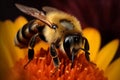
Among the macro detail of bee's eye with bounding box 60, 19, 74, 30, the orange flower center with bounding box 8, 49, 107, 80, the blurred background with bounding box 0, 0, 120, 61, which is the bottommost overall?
the orange flower center with bounding box 8, 49, 107, 80

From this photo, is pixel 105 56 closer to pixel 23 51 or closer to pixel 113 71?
pixel 113 71

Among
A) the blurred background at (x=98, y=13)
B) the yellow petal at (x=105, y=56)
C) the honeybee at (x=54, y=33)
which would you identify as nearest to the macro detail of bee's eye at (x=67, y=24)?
the honeybee at (x=54, y=33)

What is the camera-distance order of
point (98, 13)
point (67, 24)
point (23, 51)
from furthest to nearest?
1. point (98, 13)
2. point (23, 51)
3. point (67, 24)

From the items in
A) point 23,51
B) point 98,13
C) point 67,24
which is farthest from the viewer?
point 98,13

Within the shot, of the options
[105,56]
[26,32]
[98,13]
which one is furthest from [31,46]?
[98,13]

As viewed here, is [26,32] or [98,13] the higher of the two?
[98,13]

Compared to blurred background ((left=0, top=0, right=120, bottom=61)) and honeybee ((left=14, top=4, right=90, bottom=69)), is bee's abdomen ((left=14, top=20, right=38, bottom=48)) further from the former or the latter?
blurred background ((left=0, top=0, right=120, bottom=61))

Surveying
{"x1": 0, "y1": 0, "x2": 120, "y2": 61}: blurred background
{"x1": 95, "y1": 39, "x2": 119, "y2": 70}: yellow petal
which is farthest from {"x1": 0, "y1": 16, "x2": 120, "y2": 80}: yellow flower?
{"x1": 0, "y1": 0, "x2": 120, "y2": 61}: blurred background

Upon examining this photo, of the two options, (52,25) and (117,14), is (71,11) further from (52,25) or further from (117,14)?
(52,25)
